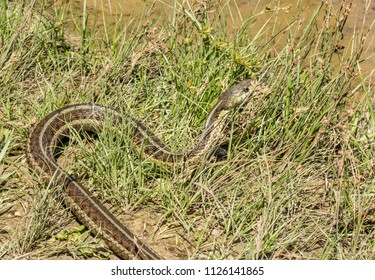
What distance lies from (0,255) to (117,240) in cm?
83

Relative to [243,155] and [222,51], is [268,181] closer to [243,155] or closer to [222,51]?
[243,155]

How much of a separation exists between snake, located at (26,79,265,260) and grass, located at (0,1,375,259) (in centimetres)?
10

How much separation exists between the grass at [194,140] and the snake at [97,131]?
3.9 inches

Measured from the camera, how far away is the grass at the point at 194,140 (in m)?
5.25

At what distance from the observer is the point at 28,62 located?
676 centimetres

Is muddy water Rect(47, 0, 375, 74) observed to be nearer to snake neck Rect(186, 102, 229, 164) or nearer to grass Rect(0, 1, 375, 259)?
grass Rect(0, 1, 375, 259)

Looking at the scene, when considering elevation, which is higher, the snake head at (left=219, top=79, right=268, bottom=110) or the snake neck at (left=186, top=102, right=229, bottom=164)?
the snake head at (left=219, top=79, right=268, bottom=110)

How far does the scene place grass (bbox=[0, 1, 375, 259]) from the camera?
17.2ft

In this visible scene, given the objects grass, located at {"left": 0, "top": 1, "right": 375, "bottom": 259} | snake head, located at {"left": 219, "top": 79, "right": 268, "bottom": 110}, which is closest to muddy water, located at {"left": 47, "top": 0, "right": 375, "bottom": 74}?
grass, located at {"left": 0, "top": 1, "right": 375, "bottom": 259}

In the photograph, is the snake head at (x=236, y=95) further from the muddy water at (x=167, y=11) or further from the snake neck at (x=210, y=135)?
the muddy water at (x=167, y=11)

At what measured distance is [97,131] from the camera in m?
5.84

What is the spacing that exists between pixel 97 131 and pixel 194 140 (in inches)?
34.4

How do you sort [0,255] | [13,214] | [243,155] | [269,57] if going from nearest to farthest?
[0,255], [13,214], [243,155], [269,57]

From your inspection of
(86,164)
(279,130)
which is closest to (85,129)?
(86,164)
